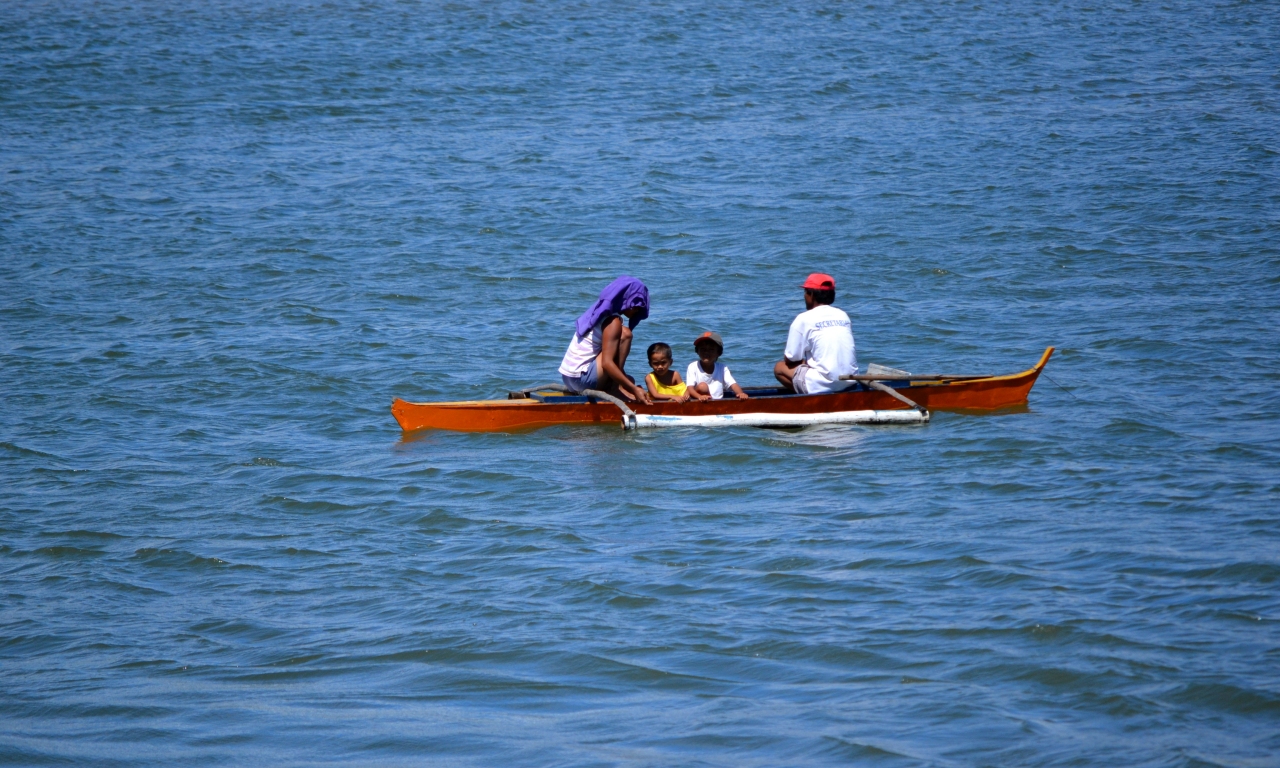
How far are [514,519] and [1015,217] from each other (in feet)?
40.1

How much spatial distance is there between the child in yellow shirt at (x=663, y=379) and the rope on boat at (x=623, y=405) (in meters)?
0.34

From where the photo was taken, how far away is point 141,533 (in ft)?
30.2

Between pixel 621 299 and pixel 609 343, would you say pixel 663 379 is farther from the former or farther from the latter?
pixel 621 299

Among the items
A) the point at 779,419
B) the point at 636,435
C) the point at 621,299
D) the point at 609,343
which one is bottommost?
the point at 636,435

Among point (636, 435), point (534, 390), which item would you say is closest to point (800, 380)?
point (636, 435)

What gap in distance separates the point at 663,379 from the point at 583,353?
0.73m

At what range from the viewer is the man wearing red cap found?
11.0m

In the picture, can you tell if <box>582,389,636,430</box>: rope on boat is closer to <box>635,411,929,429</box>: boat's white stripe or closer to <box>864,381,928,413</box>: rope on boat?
<box>635,411,929,429</box>: boat's white stripe

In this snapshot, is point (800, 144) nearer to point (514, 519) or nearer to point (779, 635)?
point (514, 519)

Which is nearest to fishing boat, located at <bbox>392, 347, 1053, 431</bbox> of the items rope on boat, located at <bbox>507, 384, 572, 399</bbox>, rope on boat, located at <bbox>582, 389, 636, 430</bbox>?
rope on boat, located at <bbox>582, 389, 636, 430</bbox>

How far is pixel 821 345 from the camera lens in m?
11.0

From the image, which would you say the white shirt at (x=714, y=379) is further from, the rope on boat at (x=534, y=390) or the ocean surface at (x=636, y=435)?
the rope on boat at (x=534, y=390)

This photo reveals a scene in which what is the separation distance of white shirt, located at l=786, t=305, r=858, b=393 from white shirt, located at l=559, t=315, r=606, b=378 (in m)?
1.66

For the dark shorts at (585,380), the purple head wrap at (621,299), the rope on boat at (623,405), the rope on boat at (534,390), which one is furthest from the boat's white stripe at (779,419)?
the rope on boat at (534,390)
